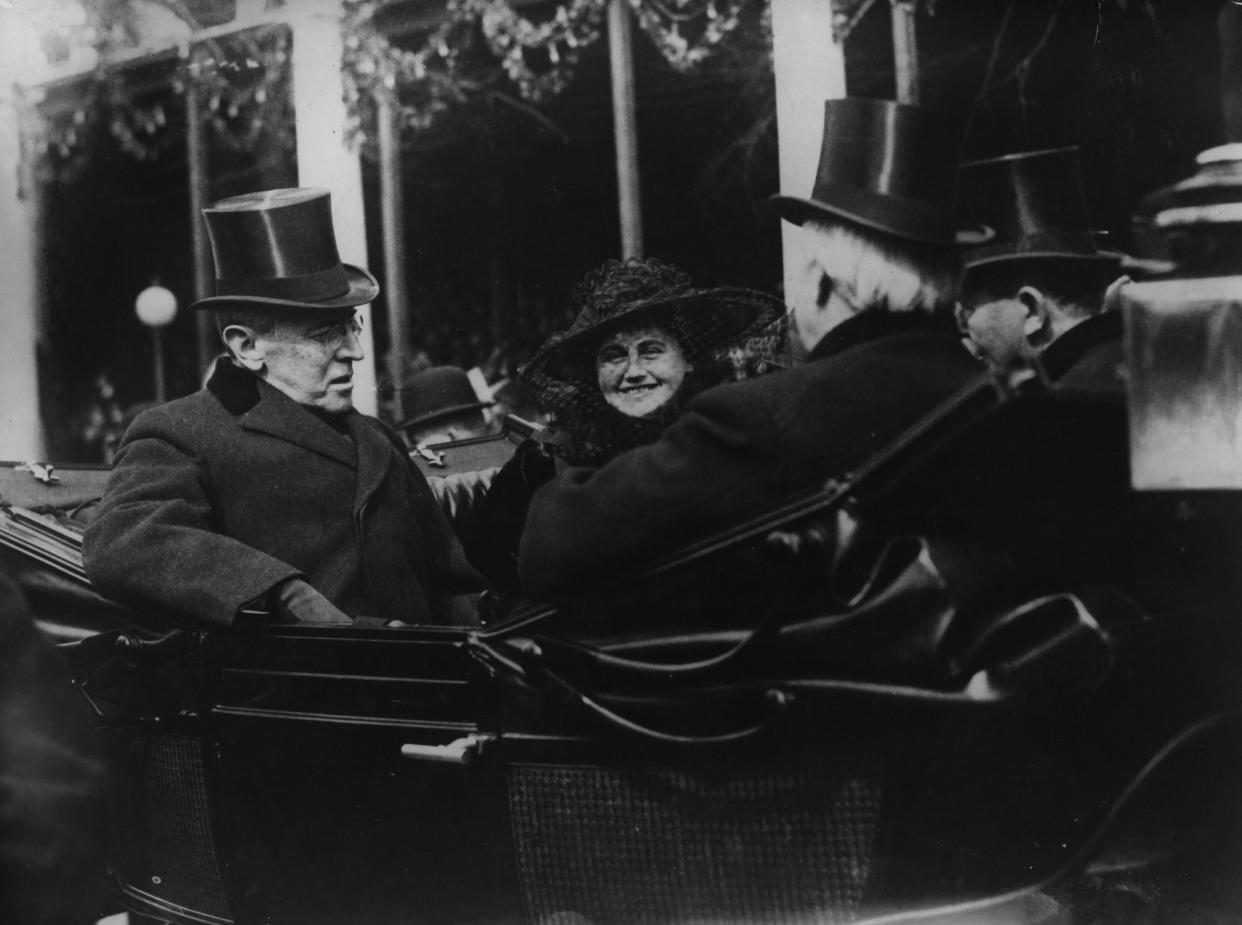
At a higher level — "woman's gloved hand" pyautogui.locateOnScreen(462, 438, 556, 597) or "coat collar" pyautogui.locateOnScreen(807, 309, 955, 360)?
"coat collar" pyautogui.locateOnScreen(807, 309, 955, 360)

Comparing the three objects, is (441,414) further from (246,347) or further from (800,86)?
(800,86)

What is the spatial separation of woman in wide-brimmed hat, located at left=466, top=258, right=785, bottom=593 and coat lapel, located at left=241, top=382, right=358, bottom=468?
0.44 metres

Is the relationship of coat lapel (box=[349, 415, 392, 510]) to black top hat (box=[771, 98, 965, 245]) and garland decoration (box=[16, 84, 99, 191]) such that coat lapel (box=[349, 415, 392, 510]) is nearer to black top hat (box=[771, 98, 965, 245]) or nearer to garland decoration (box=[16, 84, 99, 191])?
garland decoration (box=[16, 84, 99, 191])

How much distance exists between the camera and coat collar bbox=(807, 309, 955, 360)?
7.04 feet

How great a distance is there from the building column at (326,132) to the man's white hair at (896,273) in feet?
4.53

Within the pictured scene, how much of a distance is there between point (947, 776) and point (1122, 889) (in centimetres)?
40

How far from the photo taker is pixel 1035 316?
224 centimetres

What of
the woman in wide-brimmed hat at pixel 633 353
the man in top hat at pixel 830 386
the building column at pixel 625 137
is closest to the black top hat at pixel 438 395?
the woman in wide-brimmed hat at pixel 633 353

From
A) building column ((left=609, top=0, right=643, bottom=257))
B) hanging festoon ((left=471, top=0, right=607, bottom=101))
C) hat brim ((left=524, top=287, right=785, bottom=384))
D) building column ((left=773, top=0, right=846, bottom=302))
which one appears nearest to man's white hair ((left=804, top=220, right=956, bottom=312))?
building column ((left=773, top=0, right=846, bottom=302))

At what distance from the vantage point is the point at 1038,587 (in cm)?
189

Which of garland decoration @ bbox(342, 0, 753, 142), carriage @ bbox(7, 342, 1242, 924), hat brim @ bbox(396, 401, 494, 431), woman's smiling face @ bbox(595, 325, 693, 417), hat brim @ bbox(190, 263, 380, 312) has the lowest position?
carriage @ bbox(7, 342, 1242, 924)

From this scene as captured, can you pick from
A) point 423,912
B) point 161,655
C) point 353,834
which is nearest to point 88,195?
point 161,655

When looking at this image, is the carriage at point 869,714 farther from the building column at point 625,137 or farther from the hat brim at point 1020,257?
the building column at point 625,137

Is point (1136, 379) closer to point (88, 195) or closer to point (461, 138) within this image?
point (461, 138)
